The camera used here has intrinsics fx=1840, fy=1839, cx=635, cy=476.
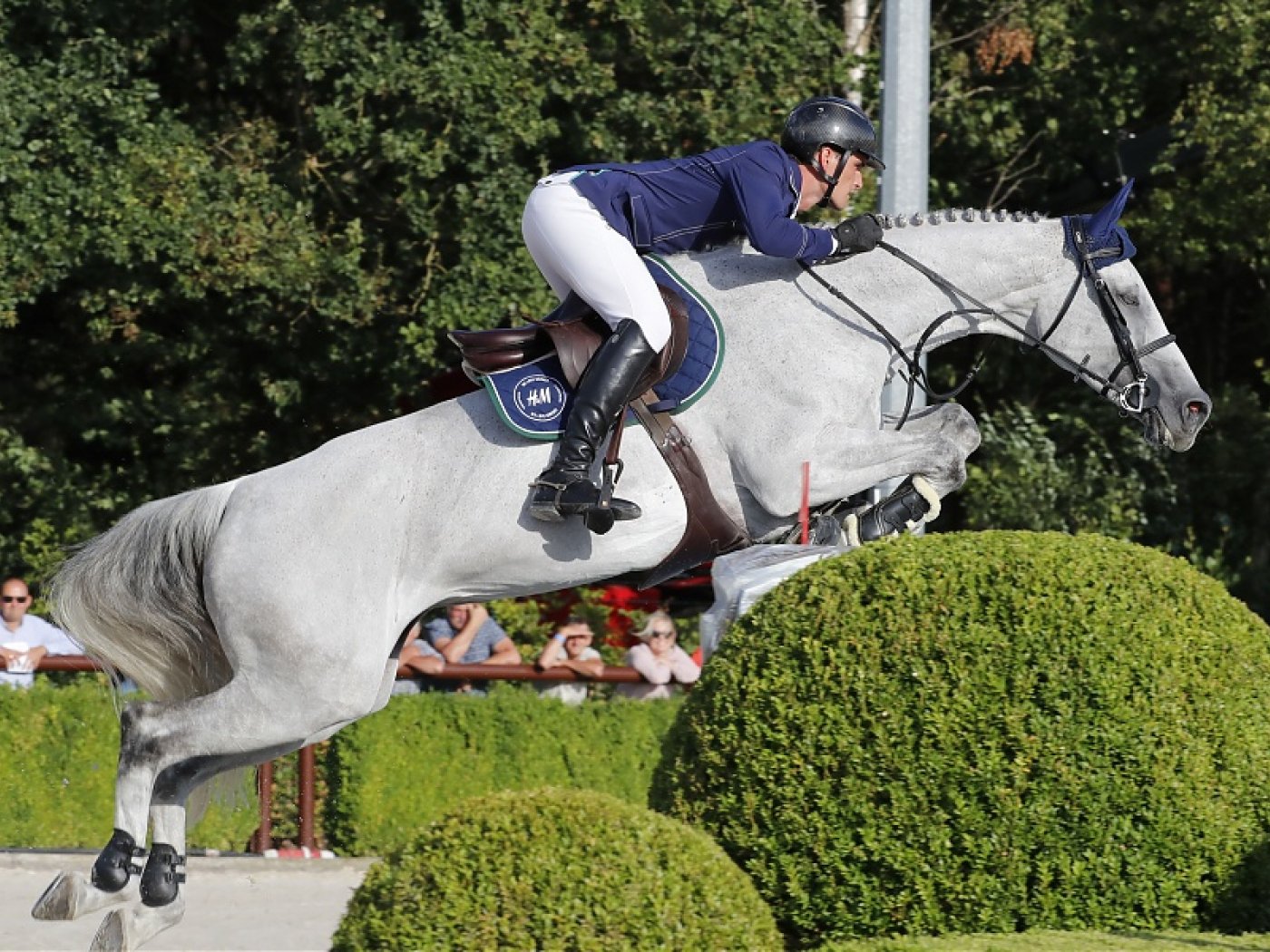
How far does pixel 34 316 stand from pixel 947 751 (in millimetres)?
11004

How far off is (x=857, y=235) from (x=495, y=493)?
1301 millimetres

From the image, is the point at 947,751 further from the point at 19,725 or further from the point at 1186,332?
the point at 1186,332

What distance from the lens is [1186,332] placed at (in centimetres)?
1462

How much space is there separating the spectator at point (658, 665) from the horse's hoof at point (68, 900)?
4.40 meters

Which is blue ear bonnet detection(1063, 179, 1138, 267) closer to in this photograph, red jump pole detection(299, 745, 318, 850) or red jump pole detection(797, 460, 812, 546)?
red jump pole detection(797, 460, 812, 546)

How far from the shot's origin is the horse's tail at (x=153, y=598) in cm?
559

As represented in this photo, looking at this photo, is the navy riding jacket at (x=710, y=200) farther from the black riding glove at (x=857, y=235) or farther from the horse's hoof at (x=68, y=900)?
the horse's hoof at (x=68, y=900)

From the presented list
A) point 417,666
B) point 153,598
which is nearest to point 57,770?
point 417,666

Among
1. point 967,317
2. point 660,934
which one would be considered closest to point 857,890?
point 660,934

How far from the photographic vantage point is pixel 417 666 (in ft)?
30.1

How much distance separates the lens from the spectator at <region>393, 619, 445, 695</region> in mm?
9164

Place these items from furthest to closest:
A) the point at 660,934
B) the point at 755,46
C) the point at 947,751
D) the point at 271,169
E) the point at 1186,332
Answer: the point at 1186,332, the point at 271,169, the point at 755,46, the point at 947,751, the point at 660,934

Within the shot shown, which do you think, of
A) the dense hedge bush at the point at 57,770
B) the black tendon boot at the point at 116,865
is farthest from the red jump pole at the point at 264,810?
the black tendon boot at the point at 116,865

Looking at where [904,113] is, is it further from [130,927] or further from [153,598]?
[130,927]
